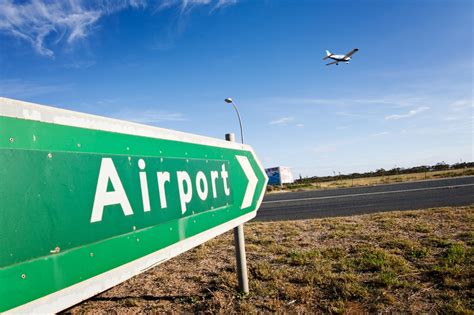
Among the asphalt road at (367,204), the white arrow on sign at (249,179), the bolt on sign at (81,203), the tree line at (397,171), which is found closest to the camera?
the bolt on sign at (81,203)

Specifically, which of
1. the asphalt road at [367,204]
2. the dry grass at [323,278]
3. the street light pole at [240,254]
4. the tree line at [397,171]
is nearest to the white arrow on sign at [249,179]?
the street light pole at [240,254]

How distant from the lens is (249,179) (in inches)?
124

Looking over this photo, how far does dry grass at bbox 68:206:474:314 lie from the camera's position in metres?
2.89

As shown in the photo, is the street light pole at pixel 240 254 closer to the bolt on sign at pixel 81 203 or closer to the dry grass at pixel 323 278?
the dry grass at pixel 323 278

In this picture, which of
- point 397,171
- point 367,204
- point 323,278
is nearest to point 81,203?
point 323,278

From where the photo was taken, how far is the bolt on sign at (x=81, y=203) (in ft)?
3.36

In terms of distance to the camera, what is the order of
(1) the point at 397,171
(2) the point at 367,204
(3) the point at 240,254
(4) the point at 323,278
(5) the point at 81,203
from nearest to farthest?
1. (5) the point at 81,203
2. (3) the point at 240,254
3. (4) the point at 323,278
4. (2) the point at 367,204
5. (1) the point at 397,171

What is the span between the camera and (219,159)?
2650 mm

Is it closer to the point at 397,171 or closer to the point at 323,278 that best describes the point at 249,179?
the point at 323,278

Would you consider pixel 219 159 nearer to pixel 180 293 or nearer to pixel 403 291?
pixel 180 293

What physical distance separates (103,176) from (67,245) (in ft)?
1.02

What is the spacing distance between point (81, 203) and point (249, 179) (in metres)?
2.02

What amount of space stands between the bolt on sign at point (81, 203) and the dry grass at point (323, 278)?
1464mm

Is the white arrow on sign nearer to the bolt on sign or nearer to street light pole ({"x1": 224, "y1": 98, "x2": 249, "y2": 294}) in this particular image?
street light pole ({"x1": 224, "y1": 98, "x2": 249, "y2": 294})
